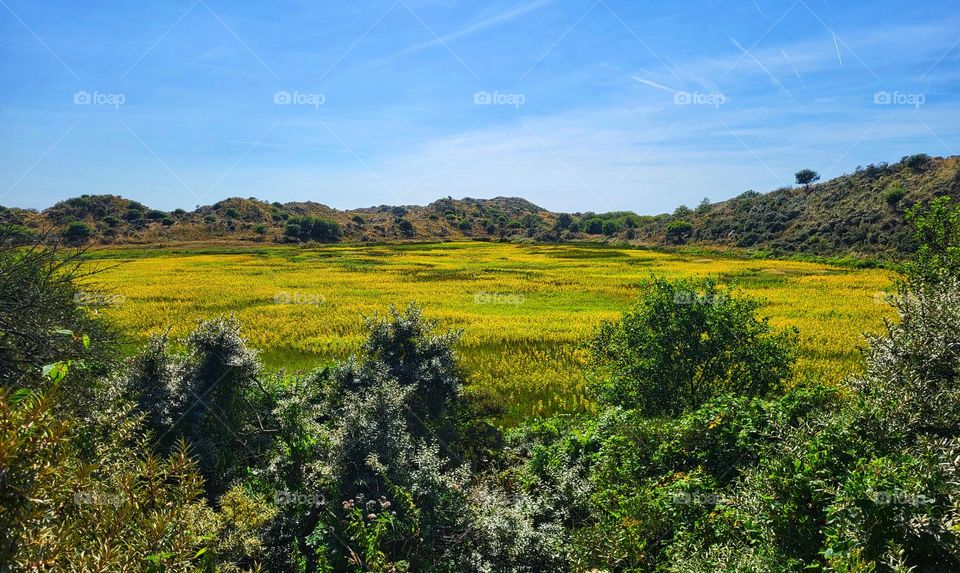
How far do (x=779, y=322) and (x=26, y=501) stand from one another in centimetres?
3211

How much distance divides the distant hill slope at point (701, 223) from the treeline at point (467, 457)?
46.6 metres

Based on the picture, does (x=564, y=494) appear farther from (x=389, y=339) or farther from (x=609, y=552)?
(x=389, y=339)

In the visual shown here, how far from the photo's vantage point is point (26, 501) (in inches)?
73.8

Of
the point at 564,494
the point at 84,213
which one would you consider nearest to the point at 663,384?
the point at 564,494

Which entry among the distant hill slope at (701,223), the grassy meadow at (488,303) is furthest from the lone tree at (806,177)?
the grassy meadow at (488,303)

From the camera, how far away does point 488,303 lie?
3475 centimetres

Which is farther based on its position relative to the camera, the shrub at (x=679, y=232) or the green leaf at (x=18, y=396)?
the shrub at (x=679, y=232)
